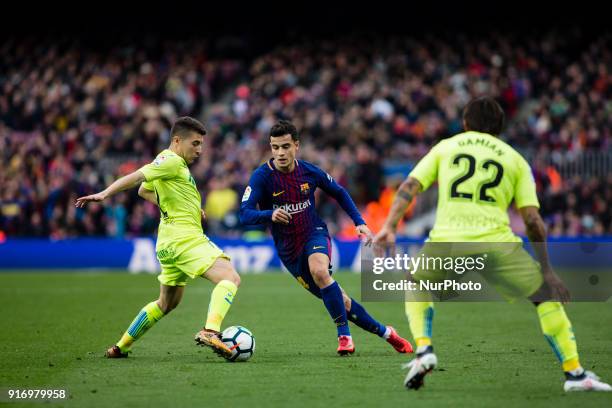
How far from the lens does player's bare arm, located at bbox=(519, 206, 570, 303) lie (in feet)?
22.4

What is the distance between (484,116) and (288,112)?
20.3 m

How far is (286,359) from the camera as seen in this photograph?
30.0ft

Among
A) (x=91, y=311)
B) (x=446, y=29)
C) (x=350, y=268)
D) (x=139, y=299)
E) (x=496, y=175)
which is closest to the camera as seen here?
(x=496, y=175)

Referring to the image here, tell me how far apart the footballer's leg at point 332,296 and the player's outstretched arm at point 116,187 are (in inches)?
77.1

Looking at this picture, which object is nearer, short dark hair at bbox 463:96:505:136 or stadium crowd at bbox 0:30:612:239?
short dark hair at bbox 463:96:505:136

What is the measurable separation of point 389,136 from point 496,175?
61.9 ft

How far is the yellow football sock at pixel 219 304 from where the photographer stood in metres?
8.76

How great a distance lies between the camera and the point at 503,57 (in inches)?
1163

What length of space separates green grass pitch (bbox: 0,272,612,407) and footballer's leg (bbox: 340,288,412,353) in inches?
7.3

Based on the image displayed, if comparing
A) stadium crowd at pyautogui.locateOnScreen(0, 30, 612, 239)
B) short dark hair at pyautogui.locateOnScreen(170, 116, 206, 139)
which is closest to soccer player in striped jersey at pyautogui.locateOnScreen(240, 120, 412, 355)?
short dark hair at pyautogui.locateOnScreen(170, 116, 206, 139)

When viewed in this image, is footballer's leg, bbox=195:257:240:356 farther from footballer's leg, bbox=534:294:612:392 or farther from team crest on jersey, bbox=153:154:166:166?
footballer's leg, bbox=534:294:612:392

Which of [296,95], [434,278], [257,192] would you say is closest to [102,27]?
[296,95]

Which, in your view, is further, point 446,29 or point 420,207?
point 446,29

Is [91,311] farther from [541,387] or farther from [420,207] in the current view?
[420,207]
